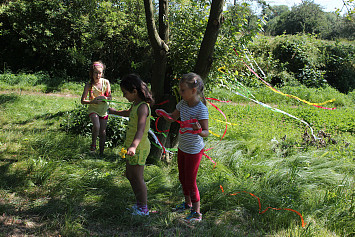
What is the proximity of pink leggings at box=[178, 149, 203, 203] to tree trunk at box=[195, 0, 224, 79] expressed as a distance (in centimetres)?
145

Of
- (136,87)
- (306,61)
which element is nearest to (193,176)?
(136,87)

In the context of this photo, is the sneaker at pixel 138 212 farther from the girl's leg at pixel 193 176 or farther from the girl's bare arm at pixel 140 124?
the girl's bare arm at pixel 140 124

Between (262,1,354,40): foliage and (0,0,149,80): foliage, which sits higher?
(262,1,354,40): foliage

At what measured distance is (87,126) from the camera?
5195mm

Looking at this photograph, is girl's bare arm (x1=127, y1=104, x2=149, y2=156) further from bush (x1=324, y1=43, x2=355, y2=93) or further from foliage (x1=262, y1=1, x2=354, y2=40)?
foliage (x1=262, y1=1, x2=354, y2=40)

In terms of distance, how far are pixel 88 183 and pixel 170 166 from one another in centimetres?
136

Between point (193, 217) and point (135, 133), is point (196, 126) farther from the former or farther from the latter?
point (193, 217)

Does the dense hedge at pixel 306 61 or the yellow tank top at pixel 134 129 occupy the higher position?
the dense hedge at pixel 306 61

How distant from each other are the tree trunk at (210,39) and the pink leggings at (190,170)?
1446mm

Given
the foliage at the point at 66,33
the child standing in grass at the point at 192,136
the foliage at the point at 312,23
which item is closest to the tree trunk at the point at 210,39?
the child standing in grass at the point at 192,136

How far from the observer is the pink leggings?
295cm

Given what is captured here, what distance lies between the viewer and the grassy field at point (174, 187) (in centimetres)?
281

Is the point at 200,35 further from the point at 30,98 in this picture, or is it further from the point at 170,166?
the point at 30,98

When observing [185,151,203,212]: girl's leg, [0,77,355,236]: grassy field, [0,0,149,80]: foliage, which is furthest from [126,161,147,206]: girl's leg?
[0,0,149,80]: foliage
